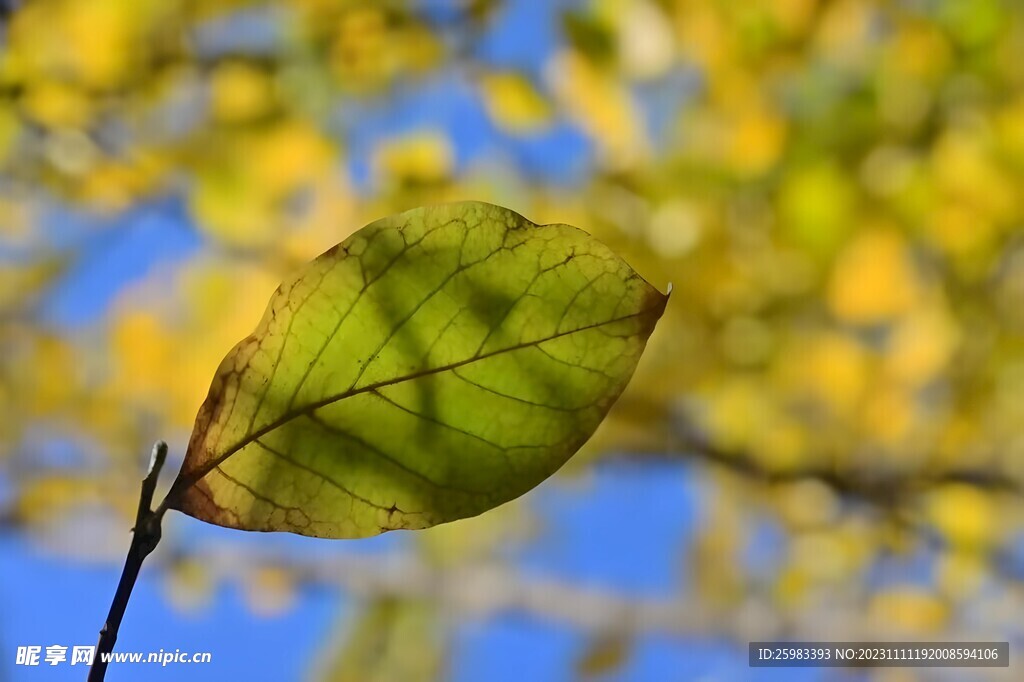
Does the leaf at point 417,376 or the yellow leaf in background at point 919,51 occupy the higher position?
the yellow leaf in background at point 919,51

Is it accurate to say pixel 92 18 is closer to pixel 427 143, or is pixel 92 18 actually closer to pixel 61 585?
pixel 427 143

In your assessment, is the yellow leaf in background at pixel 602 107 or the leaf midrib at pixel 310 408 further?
the yellow leaf in background at pixel 602 107

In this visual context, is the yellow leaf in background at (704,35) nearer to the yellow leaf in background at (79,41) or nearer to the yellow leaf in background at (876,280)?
the yellow leaf in background at (876,280)

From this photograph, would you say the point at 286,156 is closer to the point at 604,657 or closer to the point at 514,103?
the point at 514,103

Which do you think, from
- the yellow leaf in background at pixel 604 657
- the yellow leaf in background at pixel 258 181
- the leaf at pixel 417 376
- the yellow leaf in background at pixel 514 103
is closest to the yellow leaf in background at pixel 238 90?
the yellow leaf in background at pixel 258 181

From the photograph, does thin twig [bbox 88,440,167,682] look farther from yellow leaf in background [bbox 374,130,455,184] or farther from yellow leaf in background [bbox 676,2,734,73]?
yellow leaf in background [bbox 676,2,734,73]

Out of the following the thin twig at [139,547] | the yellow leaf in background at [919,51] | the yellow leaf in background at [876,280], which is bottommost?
the thin twig at [139,547]
